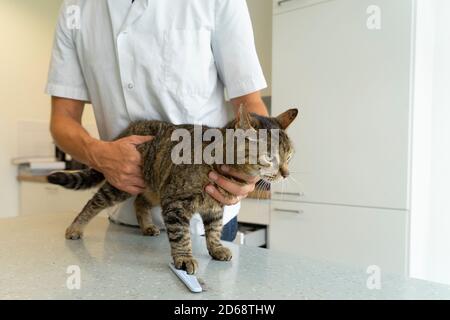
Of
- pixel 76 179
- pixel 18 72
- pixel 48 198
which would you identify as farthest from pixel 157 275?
pixel 18 72

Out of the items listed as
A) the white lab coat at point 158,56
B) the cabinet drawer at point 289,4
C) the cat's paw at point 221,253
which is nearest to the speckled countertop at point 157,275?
the cat's paw at point 221,253

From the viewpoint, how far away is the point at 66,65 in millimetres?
1059

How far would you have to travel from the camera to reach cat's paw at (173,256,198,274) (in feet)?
2.23

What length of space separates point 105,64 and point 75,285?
1.98 feet

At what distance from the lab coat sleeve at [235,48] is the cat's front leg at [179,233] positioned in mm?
382

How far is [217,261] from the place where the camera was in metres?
0.78

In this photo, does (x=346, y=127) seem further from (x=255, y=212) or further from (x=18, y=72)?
(x=18, y=72)

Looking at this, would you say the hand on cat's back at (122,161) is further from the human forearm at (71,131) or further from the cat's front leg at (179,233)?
the cat's front leg at (179,233)

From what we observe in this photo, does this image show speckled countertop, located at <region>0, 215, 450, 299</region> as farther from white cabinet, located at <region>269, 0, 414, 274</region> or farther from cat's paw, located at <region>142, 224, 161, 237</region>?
white cabinet, located at <region>269, 0, 414, 274</region>

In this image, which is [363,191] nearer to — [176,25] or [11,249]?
[176,25]

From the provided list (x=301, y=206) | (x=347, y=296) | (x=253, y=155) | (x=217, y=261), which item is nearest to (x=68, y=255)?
(x=217, y=261)

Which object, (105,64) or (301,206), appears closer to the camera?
(105,64)

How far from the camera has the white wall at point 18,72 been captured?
2.66 meters

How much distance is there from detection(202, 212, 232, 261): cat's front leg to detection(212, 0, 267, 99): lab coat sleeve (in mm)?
348
